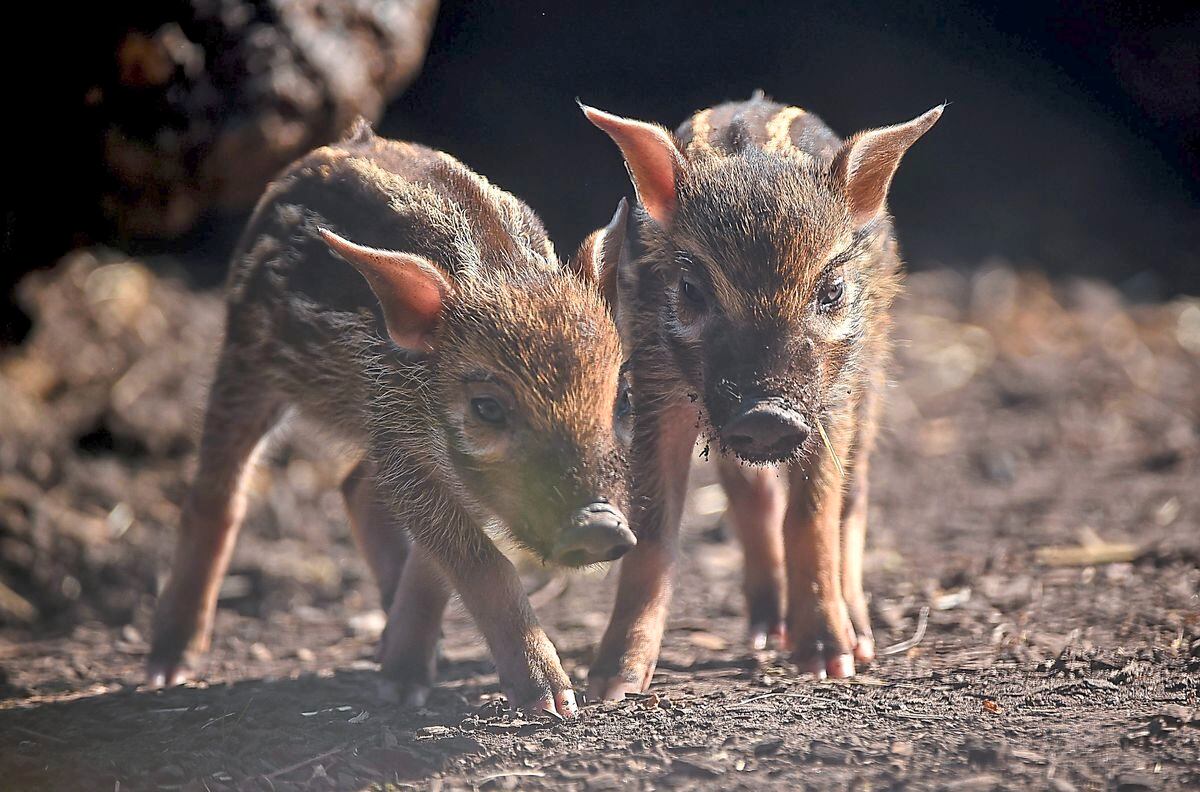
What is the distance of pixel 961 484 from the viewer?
23.4 ft

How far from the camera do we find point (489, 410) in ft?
13.4

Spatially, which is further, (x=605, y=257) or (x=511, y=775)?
(x=605, y=257)

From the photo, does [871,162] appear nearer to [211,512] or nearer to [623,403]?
[623,403]

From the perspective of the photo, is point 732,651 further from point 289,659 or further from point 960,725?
point 289,659

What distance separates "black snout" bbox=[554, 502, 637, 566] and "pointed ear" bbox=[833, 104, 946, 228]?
4.61 ft

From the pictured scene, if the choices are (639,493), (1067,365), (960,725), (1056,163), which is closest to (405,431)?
(639,493)

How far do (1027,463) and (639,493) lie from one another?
3.51 meters

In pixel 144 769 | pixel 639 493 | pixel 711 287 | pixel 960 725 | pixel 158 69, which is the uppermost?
pixel 158 69

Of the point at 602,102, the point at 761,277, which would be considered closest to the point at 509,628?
the point at 761,277

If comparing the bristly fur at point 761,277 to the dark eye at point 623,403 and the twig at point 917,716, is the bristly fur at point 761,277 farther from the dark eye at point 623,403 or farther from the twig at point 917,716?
the twig at point 917,716

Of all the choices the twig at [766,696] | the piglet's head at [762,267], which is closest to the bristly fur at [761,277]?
the piglet's head at [762,267]

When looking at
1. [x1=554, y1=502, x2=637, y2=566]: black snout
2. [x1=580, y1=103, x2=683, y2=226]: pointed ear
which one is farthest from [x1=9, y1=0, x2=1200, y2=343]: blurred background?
[x1=554, y1=502, x2=637, y2=566]: black snout

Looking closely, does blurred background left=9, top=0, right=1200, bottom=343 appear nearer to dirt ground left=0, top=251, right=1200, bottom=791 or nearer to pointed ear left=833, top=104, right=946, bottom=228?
dirt ground left=0, top=251, right=1200, bottom=791

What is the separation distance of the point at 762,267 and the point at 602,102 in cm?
344
